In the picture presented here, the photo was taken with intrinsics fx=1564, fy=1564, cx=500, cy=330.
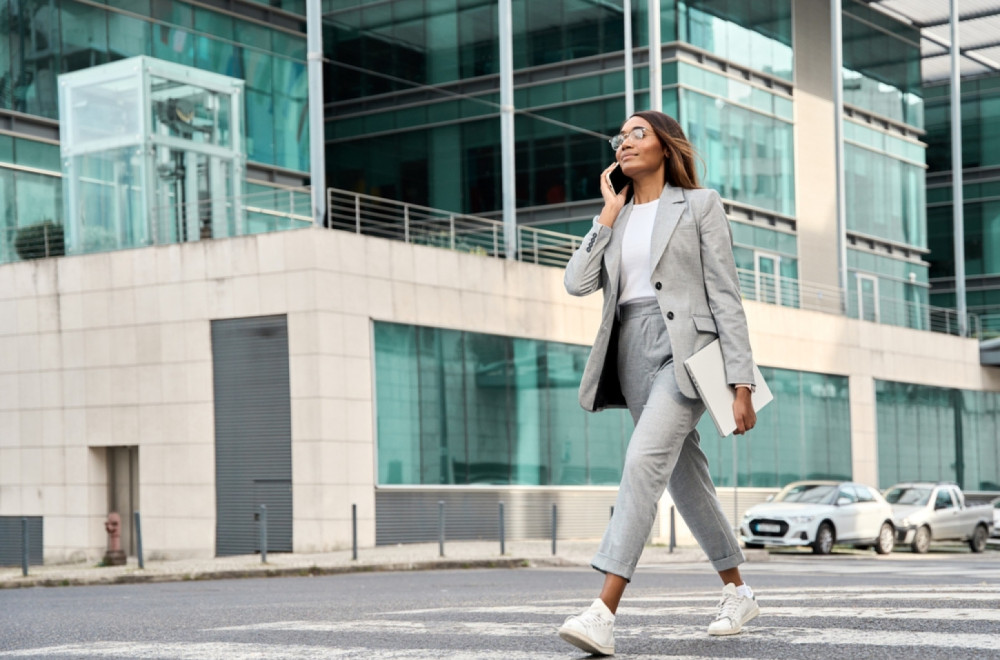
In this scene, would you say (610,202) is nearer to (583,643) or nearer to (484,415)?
(583,643)

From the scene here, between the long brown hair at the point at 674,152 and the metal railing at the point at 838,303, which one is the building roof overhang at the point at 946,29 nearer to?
the metal railing at the point at 838,303

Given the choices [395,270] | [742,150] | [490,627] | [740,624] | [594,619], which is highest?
[742,150]

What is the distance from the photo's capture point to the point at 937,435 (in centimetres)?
4491

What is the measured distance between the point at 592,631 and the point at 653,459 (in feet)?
2.34

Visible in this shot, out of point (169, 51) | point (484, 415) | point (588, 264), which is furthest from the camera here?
point (169, 51)

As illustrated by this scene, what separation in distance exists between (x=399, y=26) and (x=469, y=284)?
37.6ft

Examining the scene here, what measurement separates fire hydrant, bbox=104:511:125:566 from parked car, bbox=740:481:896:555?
10.9m

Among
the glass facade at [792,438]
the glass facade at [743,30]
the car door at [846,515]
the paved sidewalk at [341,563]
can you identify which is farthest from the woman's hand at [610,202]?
the glass facade at [743,30]

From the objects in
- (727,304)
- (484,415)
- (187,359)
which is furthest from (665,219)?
(484,415)

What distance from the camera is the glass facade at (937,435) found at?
42.4 meters

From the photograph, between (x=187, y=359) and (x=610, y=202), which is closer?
(x=610, y=202)

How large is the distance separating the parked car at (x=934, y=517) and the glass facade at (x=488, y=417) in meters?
4.79

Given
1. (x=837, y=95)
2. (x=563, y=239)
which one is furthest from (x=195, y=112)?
(x=837, y=95)

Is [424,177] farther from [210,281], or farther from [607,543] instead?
[607,543]
